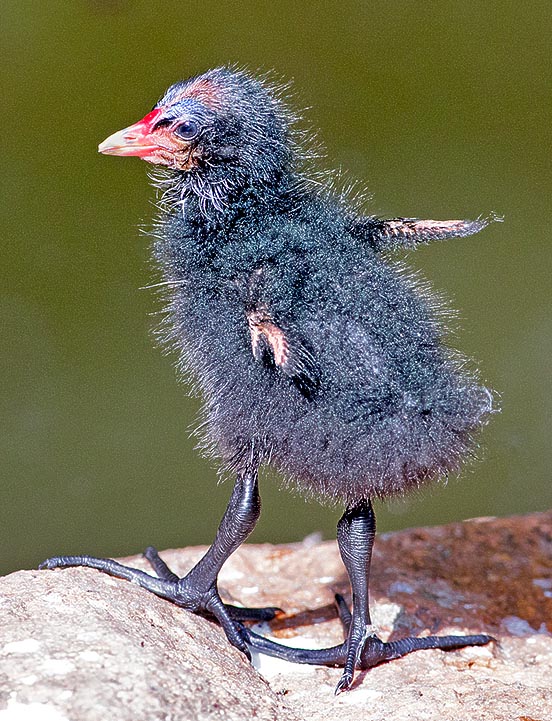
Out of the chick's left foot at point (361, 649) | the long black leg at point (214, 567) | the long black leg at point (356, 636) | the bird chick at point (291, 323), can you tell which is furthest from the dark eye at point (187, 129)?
the chick's left foot at point (361, 649)

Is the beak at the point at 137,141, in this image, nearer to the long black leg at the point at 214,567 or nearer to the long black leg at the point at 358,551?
the long black leg at the point at 214,567

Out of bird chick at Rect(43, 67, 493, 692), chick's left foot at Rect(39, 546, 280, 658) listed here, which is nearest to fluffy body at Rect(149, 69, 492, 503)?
bird chick at Rect(43, 67, 493, 692)

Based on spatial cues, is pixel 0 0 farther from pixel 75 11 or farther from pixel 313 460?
pixel 313 460

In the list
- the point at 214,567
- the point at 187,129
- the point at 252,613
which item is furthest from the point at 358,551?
the point at 187,129

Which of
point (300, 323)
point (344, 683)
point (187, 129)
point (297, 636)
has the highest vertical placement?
point (187, 129)

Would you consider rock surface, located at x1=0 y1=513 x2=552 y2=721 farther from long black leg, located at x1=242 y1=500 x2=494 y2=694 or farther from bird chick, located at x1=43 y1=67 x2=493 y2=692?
bird chick, located at x1=43 y1=67 x2=493 y2=692

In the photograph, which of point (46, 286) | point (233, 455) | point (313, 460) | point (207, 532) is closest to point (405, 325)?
point (313, 460)

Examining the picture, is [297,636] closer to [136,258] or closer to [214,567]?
[214,567]
